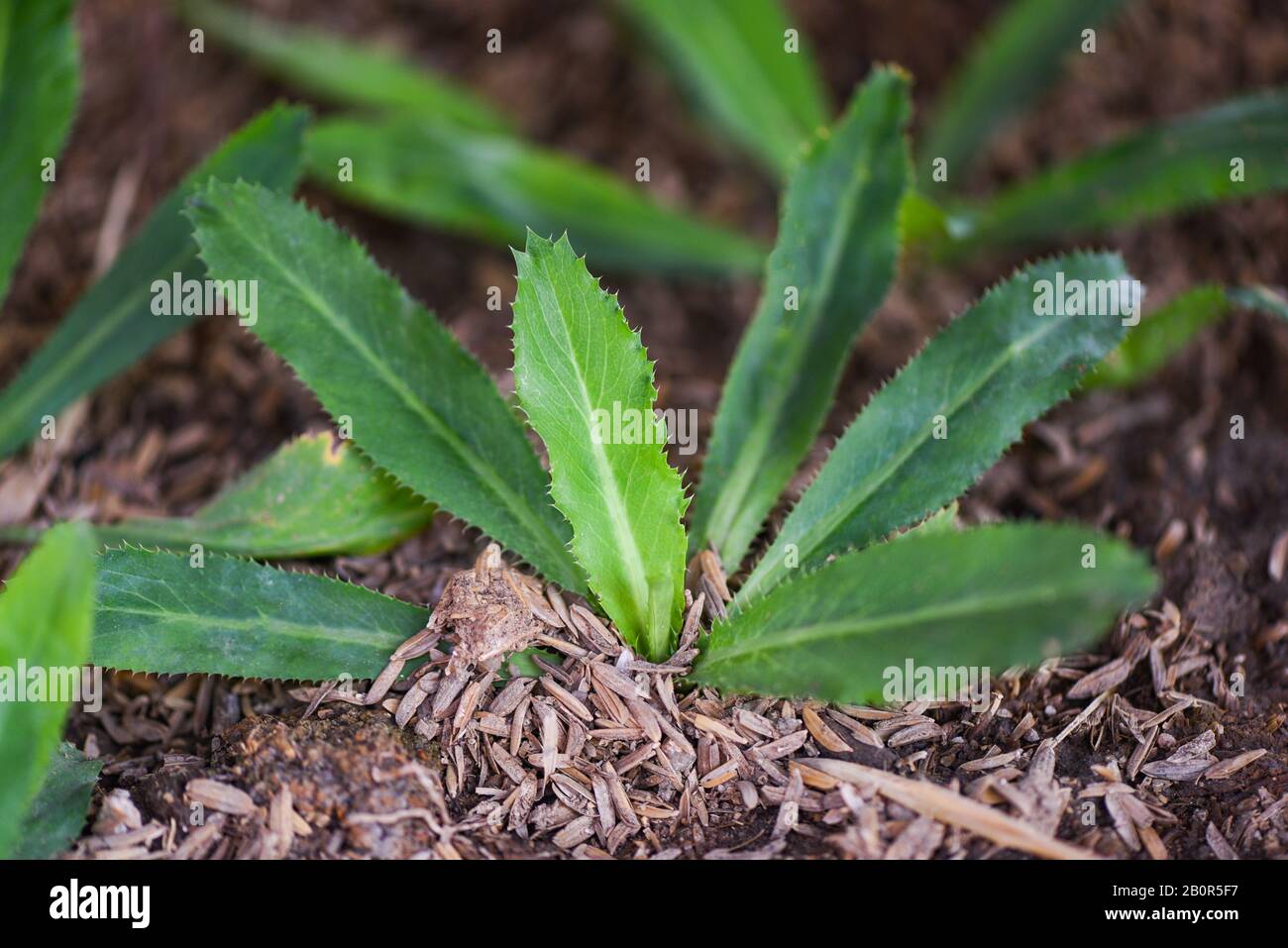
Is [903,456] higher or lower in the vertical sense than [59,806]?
higher

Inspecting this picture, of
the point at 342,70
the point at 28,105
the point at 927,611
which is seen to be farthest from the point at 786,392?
the point at 342,70

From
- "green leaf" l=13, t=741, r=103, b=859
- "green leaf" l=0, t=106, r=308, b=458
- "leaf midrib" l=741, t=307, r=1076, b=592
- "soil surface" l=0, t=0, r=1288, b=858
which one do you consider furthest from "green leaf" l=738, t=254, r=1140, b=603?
"green leaf" l=0, t=106, r=308, b=458

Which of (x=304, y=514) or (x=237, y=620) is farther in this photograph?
(x=304, y=514)

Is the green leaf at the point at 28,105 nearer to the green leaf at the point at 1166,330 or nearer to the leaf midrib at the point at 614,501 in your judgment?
the leaf midrib at the point at 614,501

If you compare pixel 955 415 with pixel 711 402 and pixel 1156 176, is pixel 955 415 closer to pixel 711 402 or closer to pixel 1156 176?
pixel 711 402

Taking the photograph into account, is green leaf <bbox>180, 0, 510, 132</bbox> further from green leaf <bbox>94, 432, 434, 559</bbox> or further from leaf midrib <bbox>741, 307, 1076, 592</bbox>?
leaf midrib <bbox>741, 307, 1076, 592</bbox>
